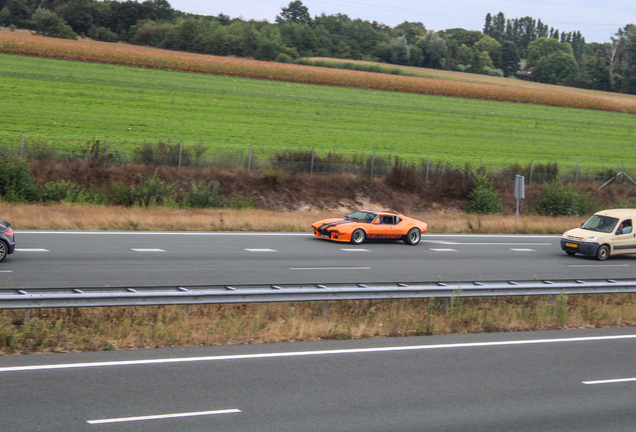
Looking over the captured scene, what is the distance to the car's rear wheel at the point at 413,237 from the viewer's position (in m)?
23.3

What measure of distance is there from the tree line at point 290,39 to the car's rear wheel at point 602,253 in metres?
62.3

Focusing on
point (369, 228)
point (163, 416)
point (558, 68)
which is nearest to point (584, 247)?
point (369, 228)

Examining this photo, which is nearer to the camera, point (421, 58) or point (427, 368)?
point (427, 368)

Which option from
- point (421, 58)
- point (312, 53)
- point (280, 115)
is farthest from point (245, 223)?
point (421, 58)

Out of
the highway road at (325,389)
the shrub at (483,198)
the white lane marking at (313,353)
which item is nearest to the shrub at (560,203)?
the shrub at (483,198)

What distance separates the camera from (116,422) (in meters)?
6.14

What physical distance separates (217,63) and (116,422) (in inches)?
2458

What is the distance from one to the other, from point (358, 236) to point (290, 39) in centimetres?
8548

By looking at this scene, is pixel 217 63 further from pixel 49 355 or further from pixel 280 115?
pixel 49 355

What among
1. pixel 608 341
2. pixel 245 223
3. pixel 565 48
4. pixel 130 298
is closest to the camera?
pixel 130 298

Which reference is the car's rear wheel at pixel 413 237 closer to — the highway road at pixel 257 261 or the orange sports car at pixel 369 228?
the orange sports car at pixel 369 228

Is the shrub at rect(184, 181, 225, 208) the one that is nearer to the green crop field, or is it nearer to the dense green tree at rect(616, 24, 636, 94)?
the green crop field

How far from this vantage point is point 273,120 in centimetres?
4650

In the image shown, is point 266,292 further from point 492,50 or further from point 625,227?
point 492,50
